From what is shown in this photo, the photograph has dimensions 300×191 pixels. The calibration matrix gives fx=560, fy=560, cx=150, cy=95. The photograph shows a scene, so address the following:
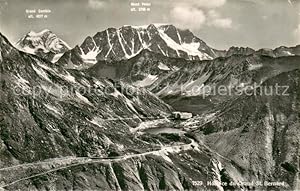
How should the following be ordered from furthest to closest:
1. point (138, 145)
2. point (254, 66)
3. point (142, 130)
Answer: point (254, 66) < point (142, 130) < point (138, 145)

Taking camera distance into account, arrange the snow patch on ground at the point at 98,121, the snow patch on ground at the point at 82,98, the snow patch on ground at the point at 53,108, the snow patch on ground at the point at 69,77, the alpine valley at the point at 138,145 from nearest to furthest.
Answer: the alpine valley at the point at 138,145 → the snow patch on ground at the point at 53,108 → the snow patch on ground at the point at 98,121 → the snow patch on ground at the point at 82,98 → the snow patch on ground at the point at 69,77

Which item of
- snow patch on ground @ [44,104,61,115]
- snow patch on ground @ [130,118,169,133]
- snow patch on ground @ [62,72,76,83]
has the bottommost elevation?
snow patch on ground @ [130,118,169,133]

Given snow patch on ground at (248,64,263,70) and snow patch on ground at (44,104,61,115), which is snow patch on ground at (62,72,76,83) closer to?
snow patch on ground at (44,104,61,115)

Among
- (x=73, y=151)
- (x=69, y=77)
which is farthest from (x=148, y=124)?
(x=73, y=151)

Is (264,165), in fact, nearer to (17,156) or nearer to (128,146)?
(128,146)

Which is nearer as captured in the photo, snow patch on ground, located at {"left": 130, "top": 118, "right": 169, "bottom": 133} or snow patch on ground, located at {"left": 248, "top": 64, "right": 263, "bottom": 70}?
snow patch on ground, located at {"left": 130, "top": 118, "right": 169, "bottom": 133}

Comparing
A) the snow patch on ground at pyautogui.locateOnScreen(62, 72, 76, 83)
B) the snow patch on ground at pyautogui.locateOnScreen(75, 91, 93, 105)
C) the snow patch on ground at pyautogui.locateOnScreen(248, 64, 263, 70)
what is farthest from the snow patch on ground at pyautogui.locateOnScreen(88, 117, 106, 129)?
the snow patch on ground at pyautogui.locateOnScreen(248, 64, 263, 70)

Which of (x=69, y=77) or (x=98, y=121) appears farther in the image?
(x=69, y=77)

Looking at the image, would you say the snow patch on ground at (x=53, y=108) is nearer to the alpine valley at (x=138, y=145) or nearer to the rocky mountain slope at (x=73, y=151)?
the rocky mountain slope at (x=73, y=151)

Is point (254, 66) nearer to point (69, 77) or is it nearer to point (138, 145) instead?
point (69, 77)

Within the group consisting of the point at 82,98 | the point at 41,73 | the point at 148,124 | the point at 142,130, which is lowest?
the point at 148,124

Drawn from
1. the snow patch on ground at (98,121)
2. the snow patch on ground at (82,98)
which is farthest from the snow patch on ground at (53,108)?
the snow patch on ground at (82,98)
